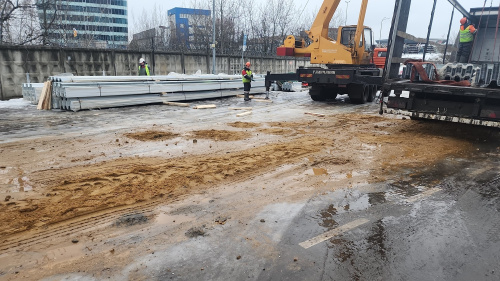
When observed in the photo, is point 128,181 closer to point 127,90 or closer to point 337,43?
point 127,90

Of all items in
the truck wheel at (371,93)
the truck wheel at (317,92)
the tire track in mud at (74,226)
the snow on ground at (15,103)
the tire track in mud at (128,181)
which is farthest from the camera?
the truck wheel at (371,93)

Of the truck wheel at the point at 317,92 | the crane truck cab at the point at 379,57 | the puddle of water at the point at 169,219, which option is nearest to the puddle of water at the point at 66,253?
the puddle of water at the point at 169,219

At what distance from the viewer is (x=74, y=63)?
→ 1669 cm

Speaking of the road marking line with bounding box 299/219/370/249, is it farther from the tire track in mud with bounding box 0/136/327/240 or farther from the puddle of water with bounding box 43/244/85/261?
the puddle of water with bounding box 43/244/85/261

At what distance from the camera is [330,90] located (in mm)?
15859

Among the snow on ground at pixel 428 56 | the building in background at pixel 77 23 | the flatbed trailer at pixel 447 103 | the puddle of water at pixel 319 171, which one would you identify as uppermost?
the building in background at pixel 77 23

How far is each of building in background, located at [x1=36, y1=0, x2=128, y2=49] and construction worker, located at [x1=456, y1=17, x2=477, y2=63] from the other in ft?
61.7

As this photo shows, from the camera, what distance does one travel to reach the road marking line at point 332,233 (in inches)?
133

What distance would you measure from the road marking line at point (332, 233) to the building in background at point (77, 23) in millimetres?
20540

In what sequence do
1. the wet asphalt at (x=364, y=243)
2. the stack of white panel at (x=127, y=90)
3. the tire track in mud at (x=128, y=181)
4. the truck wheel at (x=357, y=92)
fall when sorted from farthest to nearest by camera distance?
the truck wheel at (x=357, y=92) → the stack of white panel at (x=127, y=90) → the tire track in mud at (x=128, y=181) → the wet asphalt at (x=364, y=243)

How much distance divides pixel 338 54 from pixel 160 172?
11.1 metres

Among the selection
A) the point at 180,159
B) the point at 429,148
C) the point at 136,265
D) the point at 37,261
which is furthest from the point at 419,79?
the point at 37,261

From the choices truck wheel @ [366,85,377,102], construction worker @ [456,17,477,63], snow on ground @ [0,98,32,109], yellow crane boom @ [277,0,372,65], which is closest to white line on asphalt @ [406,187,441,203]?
construction worker @ [456,17,477,63]

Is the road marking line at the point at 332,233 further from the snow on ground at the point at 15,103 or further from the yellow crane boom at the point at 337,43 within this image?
the snow on ground at the point at 15,103
